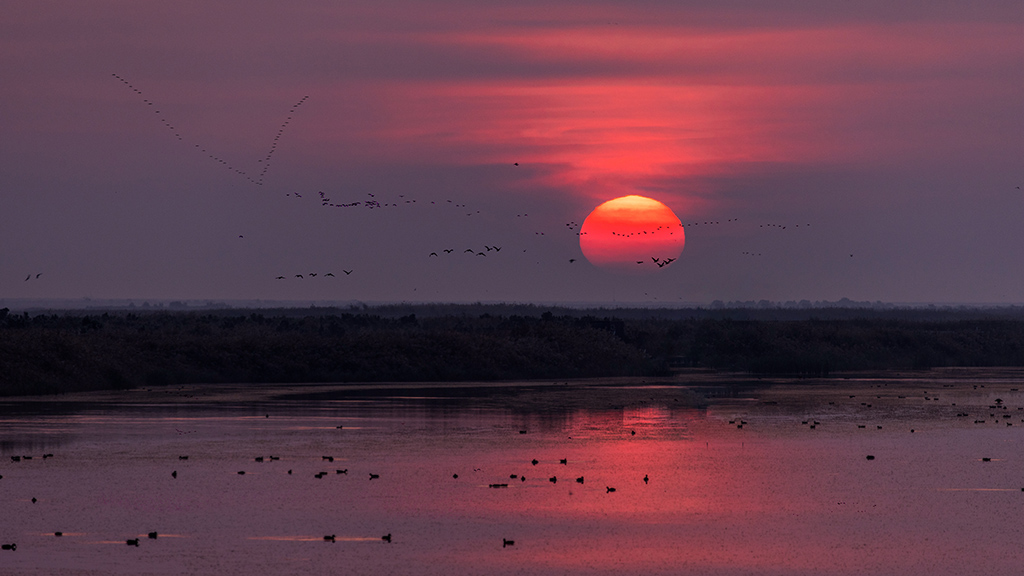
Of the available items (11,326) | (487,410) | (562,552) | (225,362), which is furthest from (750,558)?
(11,326)

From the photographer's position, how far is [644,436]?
37.8m

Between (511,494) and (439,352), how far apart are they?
152ft

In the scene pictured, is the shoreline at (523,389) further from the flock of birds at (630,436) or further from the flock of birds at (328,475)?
the flock of birds at (328,475)

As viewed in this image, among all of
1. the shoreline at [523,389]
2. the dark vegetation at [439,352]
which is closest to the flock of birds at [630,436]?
the shoreline at [523,389]

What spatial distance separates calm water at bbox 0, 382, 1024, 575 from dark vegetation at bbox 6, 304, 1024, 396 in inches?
604

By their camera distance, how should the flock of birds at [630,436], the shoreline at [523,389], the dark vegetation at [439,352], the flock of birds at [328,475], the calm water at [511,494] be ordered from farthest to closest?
1. the dark vegetation at [439,352]
2. the shoreline at [523,389]
3. the flock of birds at [630,436]
4. the flock of birds at [328,475]
5. the calm water at [511,494]

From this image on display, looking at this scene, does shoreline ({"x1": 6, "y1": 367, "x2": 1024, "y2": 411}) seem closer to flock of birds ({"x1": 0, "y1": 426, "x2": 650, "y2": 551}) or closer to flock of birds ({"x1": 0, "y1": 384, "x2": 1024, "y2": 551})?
→ flock of birds ({"x1": 0, "y1": 384, "x2": 1024, "y2": 551})

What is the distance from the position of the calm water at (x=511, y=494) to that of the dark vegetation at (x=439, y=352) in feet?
50.4

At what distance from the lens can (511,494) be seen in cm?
2658

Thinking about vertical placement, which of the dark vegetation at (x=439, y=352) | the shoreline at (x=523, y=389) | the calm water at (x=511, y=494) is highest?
the dark vegetation at (x=439, y=352)

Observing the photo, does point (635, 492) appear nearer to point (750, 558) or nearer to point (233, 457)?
point (750, 558)

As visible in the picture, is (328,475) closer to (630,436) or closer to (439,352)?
(630,436)

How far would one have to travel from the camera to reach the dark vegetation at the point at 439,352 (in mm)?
59500

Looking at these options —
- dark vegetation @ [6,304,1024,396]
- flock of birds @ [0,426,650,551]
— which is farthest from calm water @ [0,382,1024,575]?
dark vegetation @ [6,304,1024,396]
